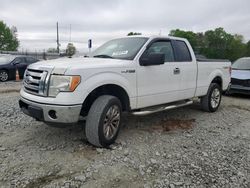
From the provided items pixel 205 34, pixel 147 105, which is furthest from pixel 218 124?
pixel 205 34

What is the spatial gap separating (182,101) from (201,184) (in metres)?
2.86

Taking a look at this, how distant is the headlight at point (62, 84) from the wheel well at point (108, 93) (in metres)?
0.45

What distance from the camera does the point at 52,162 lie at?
3.61m

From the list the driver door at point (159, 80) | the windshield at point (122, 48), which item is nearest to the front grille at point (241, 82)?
the driver door at point (159, 80)

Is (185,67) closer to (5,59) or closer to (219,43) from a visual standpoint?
(5,59)

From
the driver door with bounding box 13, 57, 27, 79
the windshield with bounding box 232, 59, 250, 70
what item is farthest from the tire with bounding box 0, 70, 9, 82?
the windshield with bounding box 232, 59, 250, 70

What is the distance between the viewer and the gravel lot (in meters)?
3.22

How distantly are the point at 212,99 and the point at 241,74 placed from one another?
345 centimetres

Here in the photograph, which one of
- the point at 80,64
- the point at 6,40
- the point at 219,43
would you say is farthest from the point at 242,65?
the point at 6,40

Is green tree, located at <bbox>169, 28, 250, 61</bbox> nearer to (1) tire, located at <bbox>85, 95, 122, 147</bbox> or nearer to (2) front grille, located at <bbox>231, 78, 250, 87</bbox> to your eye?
(2) front grille, located at <bbox>231, 78, 250, 87</bbox>

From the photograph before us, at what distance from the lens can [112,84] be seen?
13.7ft

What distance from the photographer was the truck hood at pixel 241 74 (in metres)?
9.26

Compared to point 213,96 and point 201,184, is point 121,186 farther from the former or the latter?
point 213,96

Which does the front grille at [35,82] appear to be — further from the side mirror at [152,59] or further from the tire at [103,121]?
the side mirror at [152,59]
